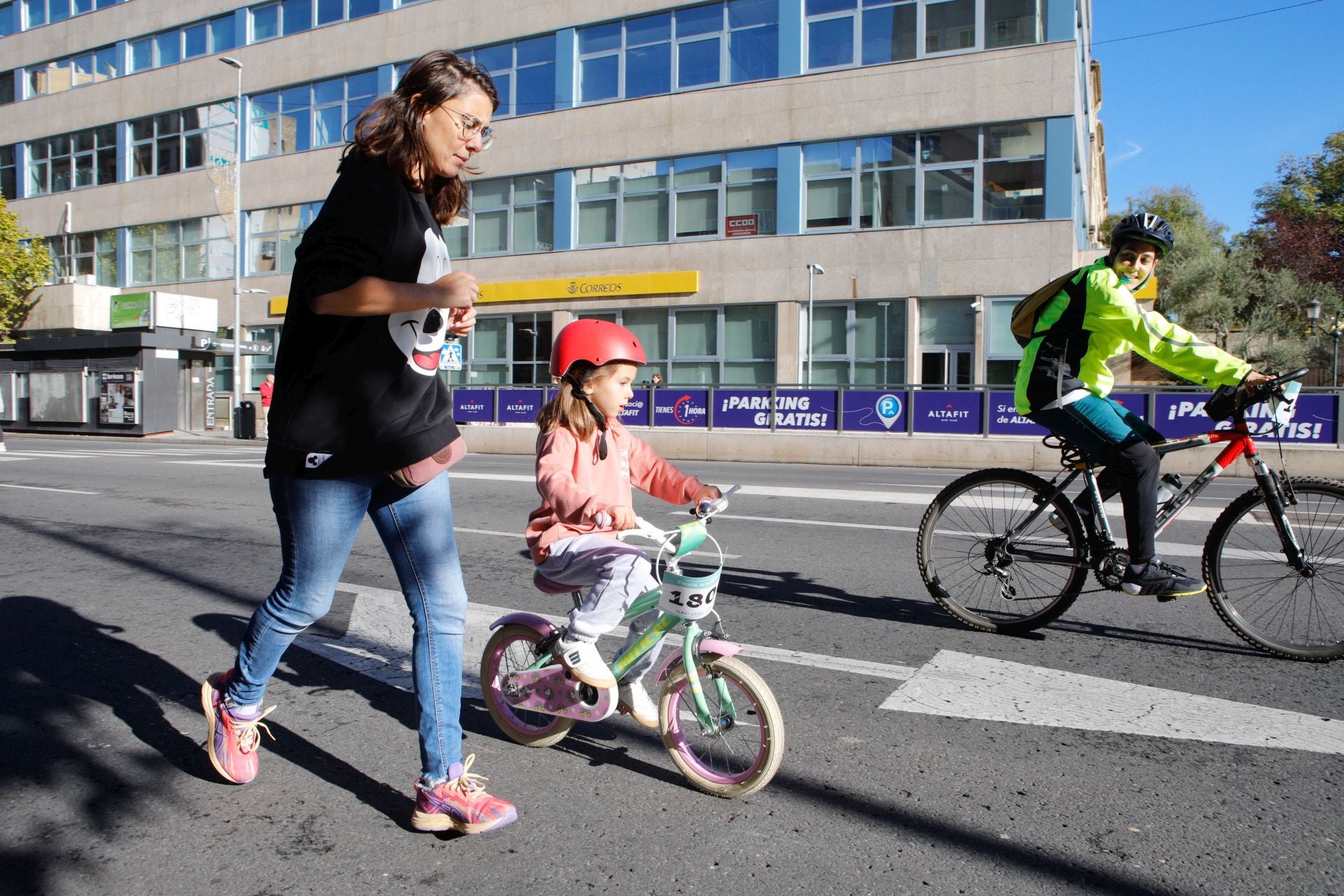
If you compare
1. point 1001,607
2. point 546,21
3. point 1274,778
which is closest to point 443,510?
point 1274,778

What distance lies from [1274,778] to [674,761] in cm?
175

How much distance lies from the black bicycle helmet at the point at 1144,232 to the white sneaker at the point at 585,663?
3.06m

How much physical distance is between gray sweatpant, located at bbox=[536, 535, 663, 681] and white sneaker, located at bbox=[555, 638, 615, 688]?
1.1 inches

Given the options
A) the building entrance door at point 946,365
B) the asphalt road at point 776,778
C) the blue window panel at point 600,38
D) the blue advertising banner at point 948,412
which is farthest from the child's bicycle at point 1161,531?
the blue window panel at point 600,38

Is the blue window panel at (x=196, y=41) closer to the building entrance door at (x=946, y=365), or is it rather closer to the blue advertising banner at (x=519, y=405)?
the blue advertising banner at (x=519, y=405)

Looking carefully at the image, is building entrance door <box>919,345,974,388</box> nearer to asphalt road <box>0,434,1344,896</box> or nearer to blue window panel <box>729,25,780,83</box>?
blue window panel <box>729,25,780,83</box>

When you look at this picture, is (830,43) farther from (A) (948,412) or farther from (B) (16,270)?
(B) (16,270)

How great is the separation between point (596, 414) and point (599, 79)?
28148 mm

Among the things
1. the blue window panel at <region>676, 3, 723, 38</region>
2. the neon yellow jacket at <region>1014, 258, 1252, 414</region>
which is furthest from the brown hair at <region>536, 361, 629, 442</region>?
the blue window panel at <region>676, 3, 723, 38</region>

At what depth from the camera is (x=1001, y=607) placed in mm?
4637

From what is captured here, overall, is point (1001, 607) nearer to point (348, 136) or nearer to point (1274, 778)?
point (1274, 778)

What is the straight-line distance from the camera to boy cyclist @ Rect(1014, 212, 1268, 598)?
161 inches

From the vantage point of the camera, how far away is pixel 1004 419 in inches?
691

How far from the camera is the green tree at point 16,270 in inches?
1480
